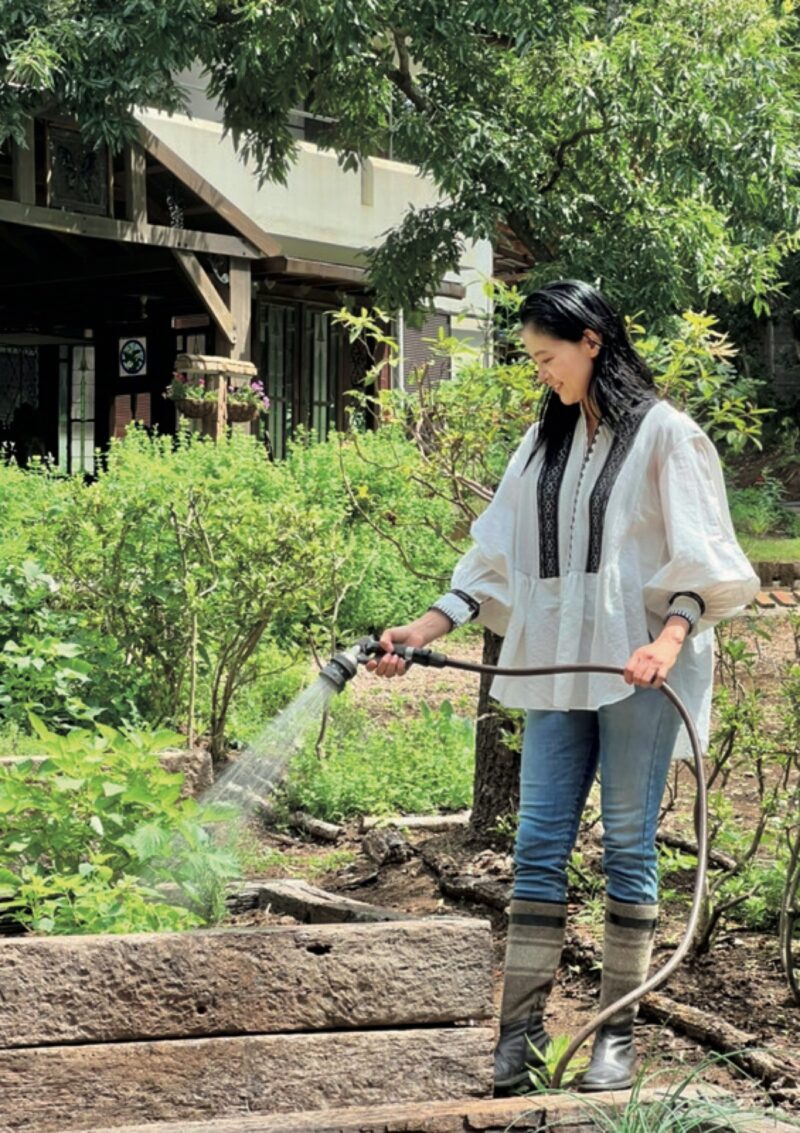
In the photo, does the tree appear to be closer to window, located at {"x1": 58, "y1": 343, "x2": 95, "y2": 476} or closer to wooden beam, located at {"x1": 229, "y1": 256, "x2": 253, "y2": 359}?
wooden beam, located at {"x1": 229, "y1": 256, "x2": 253, "y2": 359}

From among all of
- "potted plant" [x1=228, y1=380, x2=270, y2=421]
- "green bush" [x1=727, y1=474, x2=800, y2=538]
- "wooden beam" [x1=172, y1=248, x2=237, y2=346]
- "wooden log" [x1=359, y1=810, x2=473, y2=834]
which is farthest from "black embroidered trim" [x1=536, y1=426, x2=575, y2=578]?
"green bush" [x1=727, y1=474, x2=800, y2=538]

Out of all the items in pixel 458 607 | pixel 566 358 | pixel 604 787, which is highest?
pixel 566 358

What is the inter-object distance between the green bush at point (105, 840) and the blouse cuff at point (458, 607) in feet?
2.35

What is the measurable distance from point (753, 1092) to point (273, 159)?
1179 cm

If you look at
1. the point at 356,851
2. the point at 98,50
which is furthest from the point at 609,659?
the point at 98,50

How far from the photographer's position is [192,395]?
15.8 m

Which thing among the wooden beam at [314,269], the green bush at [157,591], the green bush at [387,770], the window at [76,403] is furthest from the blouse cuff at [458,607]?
the window at [76,403]

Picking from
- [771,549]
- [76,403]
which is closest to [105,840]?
[771,549]

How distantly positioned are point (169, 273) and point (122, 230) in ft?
8.36

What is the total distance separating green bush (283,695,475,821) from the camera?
712 cm

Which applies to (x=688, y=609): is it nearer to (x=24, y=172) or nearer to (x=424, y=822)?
(x=424, y=822)

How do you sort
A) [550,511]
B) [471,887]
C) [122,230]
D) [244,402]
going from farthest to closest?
[122,230] → [244,402] → [471,887] → [550,511]

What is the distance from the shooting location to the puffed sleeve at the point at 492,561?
150 inches

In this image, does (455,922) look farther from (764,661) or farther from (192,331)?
(192,331)
